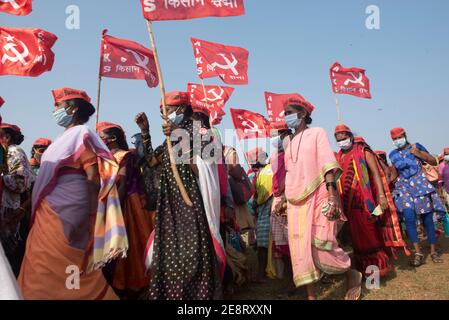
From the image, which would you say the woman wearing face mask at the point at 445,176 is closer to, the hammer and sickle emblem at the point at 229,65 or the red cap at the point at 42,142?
the hammer and sickle emblem at the point at 229,65

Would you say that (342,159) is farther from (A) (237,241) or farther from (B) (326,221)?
(A) (237,241)

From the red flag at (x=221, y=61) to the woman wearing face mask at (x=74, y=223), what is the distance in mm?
4408

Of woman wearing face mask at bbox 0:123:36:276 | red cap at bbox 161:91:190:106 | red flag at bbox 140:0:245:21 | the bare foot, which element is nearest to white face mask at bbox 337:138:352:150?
the bare foot

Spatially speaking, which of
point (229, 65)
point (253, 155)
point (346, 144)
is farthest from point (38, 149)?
point (346, 144)

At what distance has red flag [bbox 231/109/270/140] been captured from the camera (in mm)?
9438

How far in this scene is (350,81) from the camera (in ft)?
34.9

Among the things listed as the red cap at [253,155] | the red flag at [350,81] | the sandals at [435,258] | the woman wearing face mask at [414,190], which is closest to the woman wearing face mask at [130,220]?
the red cap at [253,155]

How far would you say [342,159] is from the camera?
5.88m

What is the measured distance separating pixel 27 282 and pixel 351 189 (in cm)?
426

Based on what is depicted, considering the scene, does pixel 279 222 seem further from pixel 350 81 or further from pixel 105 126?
pixel 350 81

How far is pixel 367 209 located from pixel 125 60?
4.76 m

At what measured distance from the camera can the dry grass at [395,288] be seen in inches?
180

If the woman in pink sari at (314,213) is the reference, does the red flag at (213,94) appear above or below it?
above

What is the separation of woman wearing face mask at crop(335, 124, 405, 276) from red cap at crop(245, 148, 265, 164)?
2.79 meters
